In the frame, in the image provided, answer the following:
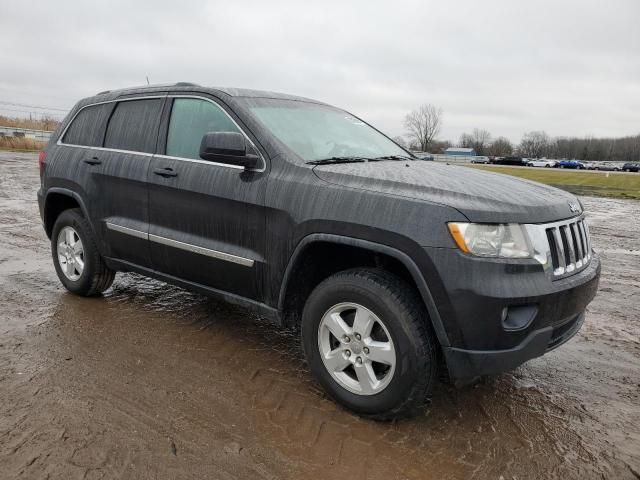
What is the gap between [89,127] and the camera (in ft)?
15.8

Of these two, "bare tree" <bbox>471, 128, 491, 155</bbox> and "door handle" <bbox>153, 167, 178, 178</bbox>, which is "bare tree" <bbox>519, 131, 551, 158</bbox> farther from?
"door handle" <bbox>153, 167, 178, 178</bbox>

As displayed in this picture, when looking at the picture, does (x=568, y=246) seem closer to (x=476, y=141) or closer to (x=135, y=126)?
(x=135, y=126)

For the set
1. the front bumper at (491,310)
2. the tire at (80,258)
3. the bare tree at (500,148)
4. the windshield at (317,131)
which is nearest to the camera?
the front bumper at (491,310)

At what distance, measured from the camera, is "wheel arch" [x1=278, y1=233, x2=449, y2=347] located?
2658mm

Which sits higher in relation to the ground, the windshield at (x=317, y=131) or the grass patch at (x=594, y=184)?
the windshield at (x=317, y=131)

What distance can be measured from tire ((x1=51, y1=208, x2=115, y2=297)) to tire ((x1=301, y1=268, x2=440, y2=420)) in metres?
2.47

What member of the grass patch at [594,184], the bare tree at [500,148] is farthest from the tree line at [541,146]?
the grass patch at [594,184]

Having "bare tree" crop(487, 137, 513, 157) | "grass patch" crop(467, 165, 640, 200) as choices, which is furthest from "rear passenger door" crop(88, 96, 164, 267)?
"bare tree" crop(487, 137, 513, 157)

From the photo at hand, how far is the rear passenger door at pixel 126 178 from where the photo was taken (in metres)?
4.12

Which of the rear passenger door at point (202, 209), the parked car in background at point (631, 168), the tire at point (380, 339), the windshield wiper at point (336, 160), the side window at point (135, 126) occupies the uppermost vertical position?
the side window at point (135, 126)

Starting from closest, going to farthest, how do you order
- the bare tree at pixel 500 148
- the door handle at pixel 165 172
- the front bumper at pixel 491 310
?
1. the front bumper at pixel 491 310
2. the door handle at pixel 165 172
3. the bare tree at pixel 500 148

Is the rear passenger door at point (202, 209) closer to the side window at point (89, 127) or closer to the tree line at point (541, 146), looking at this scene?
the side window at point (89, 127)

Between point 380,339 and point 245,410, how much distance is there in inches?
35.1

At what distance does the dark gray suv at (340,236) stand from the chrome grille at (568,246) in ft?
0.05
